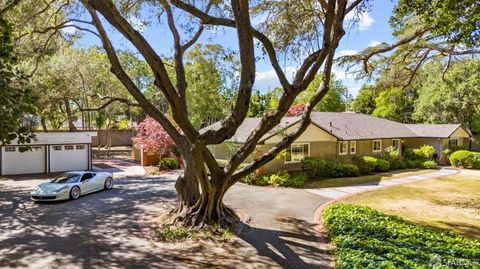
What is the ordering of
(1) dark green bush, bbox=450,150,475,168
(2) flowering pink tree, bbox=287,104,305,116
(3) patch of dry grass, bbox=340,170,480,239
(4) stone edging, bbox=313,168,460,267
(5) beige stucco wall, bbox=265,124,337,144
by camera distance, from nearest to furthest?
(4) stone edging, bbox=313,168,460,267
(3) patch of dry grass, bbox=340,170,480,239
(5) beige stucco wall, bbox=265,124,337,144
(1) dark green bush, bbox=450,150,475,168
(2) flowering pink tree, bbox=287,104,305,116

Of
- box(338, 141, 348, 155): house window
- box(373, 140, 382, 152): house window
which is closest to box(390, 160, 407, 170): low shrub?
box(373, 140, 382, 152): house window

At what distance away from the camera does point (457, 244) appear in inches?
346

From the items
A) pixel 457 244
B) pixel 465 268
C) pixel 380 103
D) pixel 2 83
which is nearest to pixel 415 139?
pixel 380 103

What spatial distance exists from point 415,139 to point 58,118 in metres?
37.0

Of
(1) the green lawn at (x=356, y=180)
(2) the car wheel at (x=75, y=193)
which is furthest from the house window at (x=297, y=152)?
(2) the car wheel at (x=75, y=193)

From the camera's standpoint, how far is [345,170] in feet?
75.3

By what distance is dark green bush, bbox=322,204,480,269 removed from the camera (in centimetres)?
712

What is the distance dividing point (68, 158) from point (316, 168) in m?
18.8

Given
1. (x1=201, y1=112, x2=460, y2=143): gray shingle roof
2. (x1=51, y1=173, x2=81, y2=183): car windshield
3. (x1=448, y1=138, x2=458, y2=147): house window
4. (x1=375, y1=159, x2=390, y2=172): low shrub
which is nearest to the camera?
(x1=51, y1=173, x2=81, y2=183): car windshield

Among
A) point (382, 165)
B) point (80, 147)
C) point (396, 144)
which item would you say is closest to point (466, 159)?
point (396, 144)

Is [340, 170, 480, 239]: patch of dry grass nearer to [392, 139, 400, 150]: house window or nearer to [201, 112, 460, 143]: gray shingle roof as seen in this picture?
[201, 112, 460, 143]: gray shingle roof

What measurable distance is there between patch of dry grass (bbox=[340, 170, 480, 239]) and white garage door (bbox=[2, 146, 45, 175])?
854 inches

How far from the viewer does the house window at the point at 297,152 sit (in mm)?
22953

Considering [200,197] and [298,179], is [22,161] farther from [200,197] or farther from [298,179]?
[298,179]
